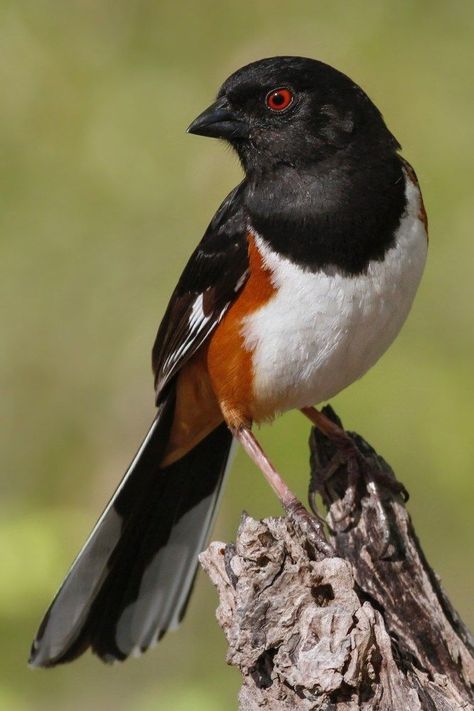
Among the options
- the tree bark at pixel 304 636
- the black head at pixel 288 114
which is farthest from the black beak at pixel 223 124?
the tree bark at pixel 304 636

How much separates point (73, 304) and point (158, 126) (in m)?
0.99

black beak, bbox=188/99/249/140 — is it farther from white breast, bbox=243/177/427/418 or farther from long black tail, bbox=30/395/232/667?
long black tail, bbox=30/395/232/667

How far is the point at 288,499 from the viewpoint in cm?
408

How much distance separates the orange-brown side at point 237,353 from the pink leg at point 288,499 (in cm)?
5

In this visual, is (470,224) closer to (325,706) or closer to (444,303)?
(444,303)

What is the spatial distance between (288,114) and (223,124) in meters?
0.21

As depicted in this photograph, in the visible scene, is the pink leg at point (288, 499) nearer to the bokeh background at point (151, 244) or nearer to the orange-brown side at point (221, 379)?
the orange-brown side at point (221, 379)

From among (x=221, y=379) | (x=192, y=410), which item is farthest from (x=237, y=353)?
(x=192, y=410)

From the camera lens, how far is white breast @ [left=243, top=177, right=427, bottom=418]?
385 cm

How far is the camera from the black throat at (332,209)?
388 centimetres

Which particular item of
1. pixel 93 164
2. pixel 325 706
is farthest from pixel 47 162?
pixel 325 706

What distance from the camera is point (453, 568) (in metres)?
5.36

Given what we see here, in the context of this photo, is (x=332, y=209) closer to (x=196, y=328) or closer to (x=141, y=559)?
(x=196, y=328)

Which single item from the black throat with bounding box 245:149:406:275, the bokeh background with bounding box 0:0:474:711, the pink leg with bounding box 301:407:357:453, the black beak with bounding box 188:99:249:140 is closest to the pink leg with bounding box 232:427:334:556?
the pink leg with bounding box 301:407:357:453
